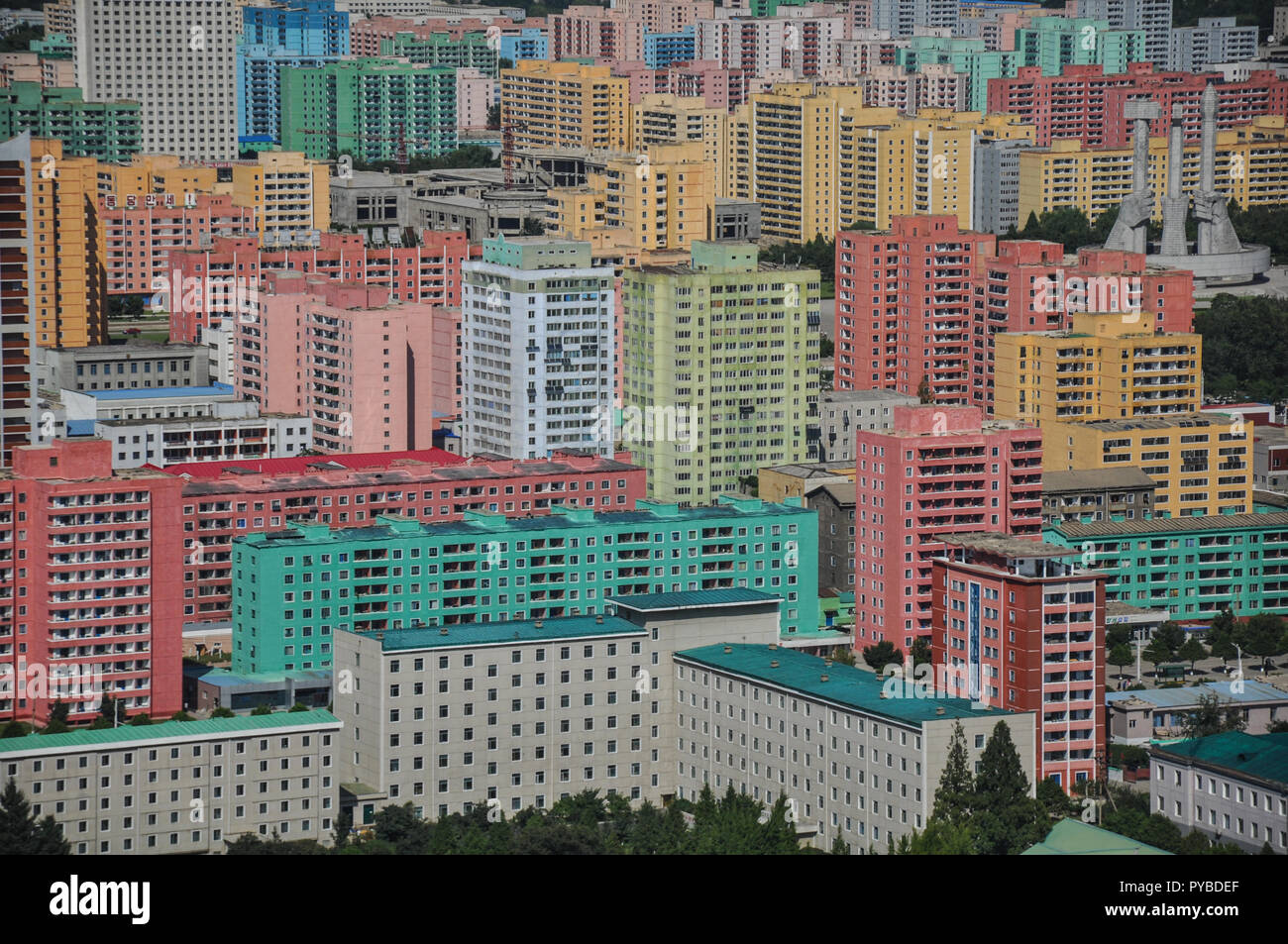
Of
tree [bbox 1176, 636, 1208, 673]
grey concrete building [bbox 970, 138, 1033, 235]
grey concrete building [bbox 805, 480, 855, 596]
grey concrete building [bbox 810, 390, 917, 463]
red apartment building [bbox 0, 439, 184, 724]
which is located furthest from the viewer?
grey concrete building [bbox 970, 138, 1033, 235]

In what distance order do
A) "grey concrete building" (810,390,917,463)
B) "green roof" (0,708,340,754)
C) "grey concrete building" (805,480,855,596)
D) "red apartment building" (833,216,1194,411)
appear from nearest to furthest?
"green roof" (0,708,340,754) < "grey concrete building" (805,480,855,596) < "grey concrete building" (810,390,917,463) < "red apartment building" (833,216,1194,411)

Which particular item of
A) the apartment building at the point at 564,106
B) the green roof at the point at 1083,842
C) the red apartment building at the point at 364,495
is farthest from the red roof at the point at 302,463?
the apartment building at the point at 564,106

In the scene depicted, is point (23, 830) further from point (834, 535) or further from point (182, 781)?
point (834, 535)

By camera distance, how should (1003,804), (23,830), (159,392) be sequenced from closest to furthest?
(23,830) → (1003,804) → (159,392)

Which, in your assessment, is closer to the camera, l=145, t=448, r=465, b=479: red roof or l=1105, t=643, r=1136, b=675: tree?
l=1105, t=643, r=1136, b=675: tree

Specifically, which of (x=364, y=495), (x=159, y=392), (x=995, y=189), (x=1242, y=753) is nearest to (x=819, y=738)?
(x=1242, y=753)

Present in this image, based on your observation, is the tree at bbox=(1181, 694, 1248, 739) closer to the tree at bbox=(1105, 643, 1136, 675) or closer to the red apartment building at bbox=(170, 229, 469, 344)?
the tree at bbox=(1105, 643, 1136, 675)

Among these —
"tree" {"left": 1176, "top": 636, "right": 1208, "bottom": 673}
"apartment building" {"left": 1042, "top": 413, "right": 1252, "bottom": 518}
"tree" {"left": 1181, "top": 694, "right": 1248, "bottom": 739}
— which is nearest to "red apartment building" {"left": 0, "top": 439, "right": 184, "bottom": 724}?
"tree" {"left": 1181, "top": 694, "right": 1248, "bottom": 739}

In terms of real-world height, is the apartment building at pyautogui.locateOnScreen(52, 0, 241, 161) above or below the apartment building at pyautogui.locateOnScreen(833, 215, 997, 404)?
above
